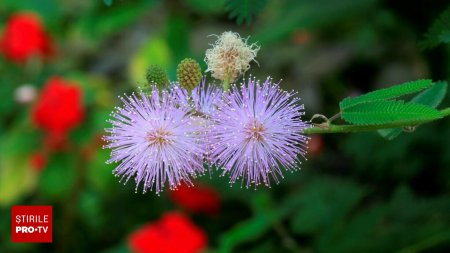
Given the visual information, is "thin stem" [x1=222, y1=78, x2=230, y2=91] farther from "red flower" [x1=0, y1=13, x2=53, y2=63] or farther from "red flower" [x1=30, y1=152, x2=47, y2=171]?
"red flower" [x1=0, y1=13, x2=53, y2=63]

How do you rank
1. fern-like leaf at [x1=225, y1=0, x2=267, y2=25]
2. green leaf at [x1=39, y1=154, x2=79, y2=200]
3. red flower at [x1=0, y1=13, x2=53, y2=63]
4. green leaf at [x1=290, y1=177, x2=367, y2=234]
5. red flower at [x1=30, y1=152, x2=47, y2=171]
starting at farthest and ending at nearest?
red flower at [x1=0, y1=13, x2=53, y2=63] < red flower at [x1=30, y1=152, x2=47, y2=171] < green leaf at [x1=39, y1=154, x2=79, y2=200] < green leaf at [x1=290, y1=177, x2=367, y2=234] < fern-like leaf at [x1=225, y1=0, x2=267, y2=25]

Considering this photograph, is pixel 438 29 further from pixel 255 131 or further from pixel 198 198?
pixel 198 198

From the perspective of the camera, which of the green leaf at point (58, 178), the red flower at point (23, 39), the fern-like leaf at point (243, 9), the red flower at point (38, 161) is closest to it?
the fern-like leaf at point (243, 9)

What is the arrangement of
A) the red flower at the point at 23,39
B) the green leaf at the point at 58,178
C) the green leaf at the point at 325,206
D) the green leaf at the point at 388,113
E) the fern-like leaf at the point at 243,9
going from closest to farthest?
the green leaf at the point at 388,113 → the fern-like leaf at the point at 243,9 → the green leaf at the point at 325,206 → the green leaf at the point at 58,178 → the red flower at the point at 23,39

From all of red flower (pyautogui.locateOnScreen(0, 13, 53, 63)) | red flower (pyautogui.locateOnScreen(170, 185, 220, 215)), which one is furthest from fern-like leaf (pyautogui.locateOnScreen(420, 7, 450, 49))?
red flower (pyautogui.locateOnScreen(0, 13, 53, 63))

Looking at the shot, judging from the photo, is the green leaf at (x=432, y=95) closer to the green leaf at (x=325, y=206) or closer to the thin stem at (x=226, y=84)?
the thin stem at (x=226, y=84)

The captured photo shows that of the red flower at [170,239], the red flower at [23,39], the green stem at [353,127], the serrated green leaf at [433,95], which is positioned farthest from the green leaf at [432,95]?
the red flower at [23,39]

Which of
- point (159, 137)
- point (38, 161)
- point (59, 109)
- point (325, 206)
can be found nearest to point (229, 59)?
point (159, 137)
